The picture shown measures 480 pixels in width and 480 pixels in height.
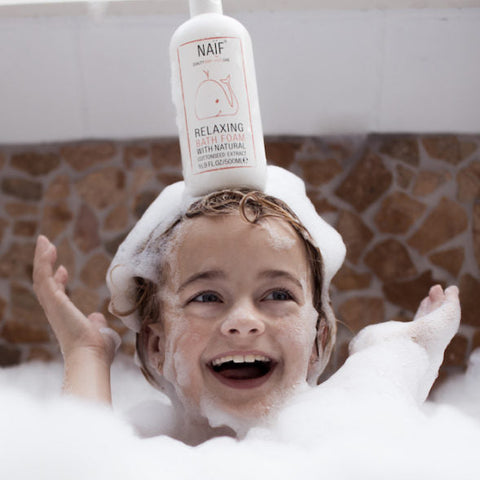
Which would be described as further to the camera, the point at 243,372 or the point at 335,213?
the point at 335,213

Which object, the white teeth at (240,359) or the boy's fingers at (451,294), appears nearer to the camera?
the white teeth at (240,359)

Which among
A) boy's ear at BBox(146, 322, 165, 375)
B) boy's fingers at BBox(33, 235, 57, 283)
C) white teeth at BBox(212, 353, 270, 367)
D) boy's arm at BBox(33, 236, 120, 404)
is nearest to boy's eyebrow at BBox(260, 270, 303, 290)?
white teeth at BBox(212, 353, 270, 367)

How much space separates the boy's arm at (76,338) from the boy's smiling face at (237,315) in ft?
0.50

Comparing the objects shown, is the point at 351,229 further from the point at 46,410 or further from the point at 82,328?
the point at 46,410

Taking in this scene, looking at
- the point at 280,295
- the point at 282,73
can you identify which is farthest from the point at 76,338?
the point at 282,73

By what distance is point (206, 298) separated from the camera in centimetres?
113

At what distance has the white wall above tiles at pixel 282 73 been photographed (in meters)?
1.47

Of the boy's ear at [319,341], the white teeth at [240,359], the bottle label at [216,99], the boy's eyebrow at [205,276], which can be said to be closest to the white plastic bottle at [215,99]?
the bottle label at [216,99]

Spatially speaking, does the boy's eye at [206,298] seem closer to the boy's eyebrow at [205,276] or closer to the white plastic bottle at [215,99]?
the boy's eyebrow at [205,276]

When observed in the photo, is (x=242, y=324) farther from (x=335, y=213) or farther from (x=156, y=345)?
(x=335, y=213)

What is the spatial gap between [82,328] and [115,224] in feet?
1.52

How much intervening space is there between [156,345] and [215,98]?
0.49 m

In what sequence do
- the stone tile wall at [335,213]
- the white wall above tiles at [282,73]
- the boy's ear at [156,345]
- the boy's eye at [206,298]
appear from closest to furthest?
the boy's eye at [206,298] < the boy's ear at [156,345] < the white wall above tiles at [282,73] < the stone tile wall at [335,213]

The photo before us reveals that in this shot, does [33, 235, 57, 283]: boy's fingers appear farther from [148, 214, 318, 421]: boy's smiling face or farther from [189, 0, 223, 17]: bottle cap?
[189, 0, 223, 17]: bottle cap
